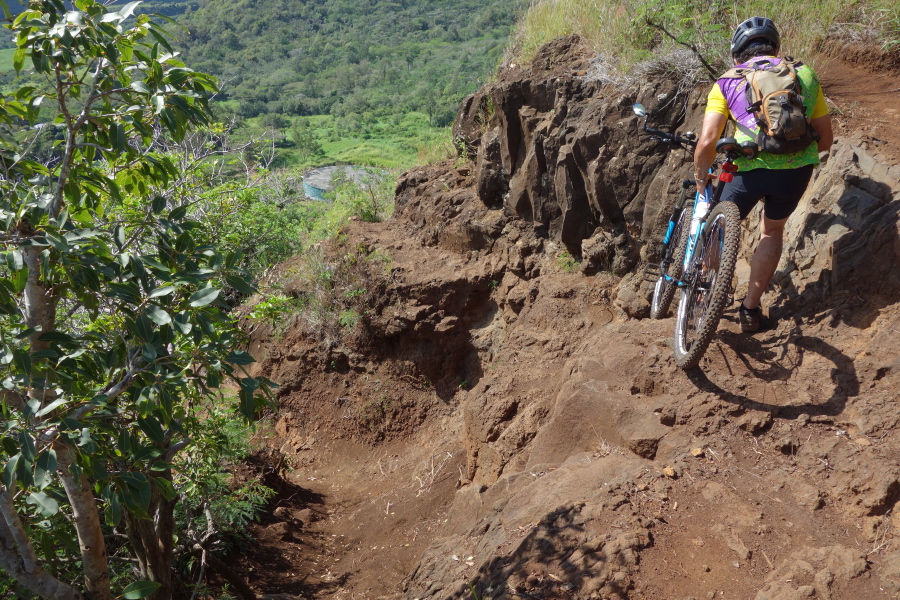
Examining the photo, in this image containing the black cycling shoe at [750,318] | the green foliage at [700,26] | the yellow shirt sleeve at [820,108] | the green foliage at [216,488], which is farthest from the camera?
the green foliage at [700,26]

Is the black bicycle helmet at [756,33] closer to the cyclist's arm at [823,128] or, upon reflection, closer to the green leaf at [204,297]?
the cyclist's arm at [823,128]

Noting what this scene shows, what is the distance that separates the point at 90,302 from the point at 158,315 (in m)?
0.81

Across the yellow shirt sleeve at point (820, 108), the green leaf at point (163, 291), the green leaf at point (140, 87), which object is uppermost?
the green leaf at point (140, 87)

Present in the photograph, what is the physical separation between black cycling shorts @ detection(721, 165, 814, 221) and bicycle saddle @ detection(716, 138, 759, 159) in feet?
0.52

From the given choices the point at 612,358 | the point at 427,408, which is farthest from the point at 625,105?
the point at 427,408

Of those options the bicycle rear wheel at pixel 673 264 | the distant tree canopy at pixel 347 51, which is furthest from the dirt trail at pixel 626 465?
the distant tree canopy at pixel 347 51

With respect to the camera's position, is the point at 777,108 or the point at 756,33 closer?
the point at 777,108

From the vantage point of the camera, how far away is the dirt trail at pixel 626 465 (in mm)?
3002

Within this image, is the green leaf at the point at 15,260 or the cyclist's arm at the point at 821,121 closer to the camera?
the green leaf at the point at 15,260

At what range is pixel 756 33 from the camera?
383 centimetres

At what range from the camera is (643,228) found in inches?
Answer: 247

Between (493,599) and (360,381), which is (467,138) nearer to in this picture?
(360,381)

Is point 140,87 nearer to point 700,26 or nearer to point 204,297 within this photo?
point 204,297

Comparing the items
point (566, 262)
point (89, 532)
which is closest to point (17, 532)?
point (89, 532)
